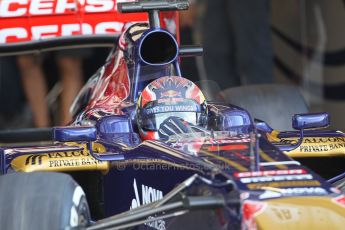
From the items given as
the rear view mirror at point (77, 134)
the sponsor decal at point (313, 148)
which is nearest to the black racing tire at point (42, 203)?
the rear view mirror at point (77, 134)

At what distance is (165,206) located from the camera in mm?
4559

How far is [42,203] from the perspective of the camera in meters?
4.85

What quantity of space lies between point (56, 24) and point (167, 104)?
6.46ft

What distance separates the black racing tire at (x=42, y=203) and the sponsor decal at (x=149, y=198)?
0.34 m

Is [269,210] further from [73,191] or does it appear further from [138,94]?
[138,94]

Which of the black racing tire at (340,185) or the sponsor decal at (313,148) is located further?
the sponsor decal at (313,148)

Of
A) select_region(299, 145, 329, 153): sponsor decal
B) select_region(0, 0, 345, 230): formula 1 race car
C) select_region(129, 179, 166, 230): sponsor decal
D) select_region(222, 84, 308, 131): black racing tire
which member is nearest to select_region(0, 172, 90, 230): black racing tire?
select_region(0, 0, 345, 230): formula 1 race car

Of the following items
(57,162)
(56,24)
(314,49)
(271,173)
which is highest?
(314,49)

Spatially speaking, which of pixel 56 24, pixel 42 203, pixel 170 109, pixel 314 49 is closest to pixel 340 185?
pixel 170 109

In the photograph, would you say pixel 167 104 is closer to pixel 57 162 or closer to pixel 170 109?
pixel 170 109

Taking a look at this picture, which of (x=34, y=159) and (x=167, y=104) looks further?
(x=167, y=104)

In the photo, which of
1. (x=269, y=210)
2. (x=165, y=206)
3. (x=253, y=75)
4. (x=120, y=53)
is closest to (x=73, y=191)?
(x=165, y=206)

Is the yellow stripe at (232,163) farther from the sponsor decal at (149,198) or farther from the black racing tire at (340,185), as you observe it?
the black racing tire at (340,185)

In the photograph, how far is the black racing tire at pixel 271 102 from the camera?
24.3ft
